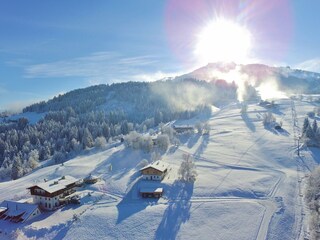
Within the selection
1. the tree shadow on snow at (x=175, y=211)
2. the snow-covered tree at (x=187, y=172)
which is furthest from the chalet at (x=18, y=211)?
the snow-covered tree at (x=187, y=172)

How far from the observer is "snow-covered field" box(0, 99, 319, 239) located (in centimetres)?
4694

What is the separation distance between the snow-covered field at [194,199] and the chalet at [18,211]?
4.31ft

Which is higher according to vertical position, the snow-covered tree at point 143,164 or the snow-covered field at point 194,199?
the snow-covered tree at point 143,164

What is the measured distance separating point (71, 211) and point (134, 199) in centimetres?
1217

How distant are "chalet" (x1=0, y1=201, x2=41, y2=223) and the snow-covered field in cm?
132

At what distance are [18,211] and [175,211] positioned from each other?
28896 mm

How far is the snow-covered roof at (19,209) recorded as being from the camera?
5331 centimetres

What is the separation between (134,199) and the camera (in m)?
59.0

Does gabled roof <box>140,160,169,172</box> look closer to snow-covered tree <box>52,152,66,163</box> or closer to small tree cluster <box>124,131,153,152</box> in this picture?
small tree cluster <box>124,131,153,152</box>

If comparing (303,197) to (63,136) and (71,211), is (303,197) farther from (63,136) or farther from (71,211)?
(63,136)

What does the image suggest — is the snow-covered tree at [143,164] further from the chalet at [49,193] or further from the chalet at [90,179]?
the chalet at [49,193]

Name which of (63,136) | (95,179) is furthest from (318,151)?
(63,136)

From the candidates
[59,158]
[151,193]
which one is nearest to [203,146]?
[151,193]

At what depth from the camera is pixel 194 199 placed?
5675 centimetres
